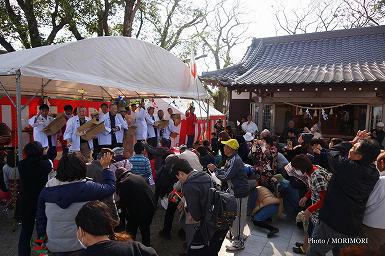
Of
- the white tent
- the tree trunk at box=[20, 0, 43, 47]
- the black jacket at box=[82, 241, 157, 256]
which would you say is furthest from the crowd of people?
the tree trunk at box=[20, 0, 43, 47]

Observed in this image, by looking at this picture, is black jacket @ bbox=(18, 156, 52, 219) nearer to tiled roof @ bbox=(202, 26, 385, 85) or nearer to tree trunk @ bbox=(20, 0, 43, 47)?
tiled roof @ bbox=(202, 26, 385, 85)

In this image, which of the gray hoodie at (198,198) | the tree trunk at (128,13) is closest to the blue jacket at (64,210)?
the gray hoodie at (198,198)

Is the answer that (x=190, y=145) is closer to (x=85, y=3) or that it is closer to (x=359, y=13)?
(x=85, y=3)

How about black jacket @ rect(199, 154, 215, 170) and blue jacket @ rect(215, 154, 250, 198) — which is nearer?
blue jacket @ rect(215, 154, 250, 198)

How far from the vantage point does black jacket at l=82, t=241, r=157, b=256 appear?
1524 mm

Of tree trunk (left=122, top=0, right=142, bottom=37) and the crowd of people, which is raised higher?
tree trunk (left=122, top=0, right=142, bottom=37)

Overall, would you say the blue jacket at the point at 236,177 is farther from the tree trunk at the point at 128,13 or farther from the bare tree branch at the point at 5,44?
the bare tree branch at the point at 5,44

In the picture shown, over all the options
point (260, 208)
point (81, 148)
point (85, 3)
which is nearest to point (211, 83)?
point (81, 148)

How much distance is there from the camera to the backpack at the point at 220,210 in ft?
9.01

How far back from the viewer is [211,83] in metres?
9.57

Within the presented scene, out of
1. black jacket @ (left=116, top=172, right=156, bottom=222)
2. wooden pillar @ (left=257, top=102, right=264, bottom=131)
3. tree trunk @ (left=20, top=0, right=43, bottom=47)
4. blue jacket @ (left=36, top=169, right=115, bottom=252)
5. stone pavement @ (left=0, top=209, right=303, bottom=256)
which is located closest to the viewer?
blue jacket @ (left=36, top=169, right=115, bottom=252)

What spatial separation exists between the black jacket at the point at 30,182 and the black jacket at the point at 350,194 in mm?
3191

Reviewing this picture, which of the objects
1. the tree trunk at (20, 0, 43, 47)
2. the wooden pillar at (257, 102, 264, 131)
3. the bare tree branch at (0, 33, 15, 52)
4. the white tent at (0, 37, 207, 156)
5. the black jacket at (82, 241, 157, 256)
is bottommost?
the black jacket at (82, 241, 157, 256)

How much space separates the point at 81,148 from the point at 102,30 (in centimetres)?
970
